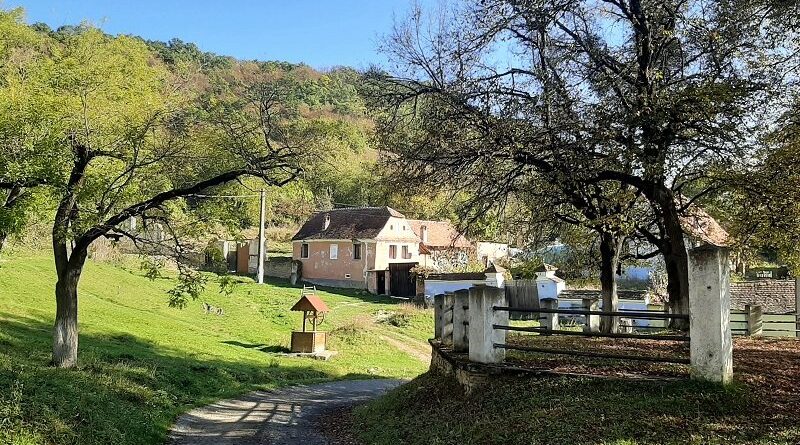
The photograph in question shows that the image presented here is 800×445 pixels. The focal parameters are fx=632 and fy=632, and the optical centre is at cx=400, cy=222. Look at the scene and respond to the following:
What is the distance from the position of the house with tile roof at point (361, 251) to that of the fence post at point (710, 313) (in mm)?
38188

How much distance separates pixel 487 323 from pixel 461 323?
186 cm

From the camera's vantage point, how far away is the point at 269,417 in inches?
562

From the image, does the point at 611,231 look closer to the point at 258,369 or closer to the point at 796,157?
the point at 796,157

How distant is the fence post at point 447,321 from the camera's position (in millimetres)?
13281

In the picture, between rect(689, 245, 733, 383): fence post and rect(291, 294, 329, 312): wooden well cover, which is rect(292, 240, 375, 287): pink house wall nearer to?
rect(291, 294, 329, 312): wooden well cover

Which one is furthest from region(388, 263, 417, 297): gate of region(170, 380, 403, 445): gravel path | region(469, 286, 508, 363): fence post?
region(469, 286, 508, 363): fence post

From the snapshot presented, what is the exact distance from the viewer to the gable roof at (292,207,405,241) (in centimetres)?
4955

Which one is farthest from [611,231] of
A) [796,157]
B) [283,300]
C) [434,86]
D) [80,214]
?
[283,300]

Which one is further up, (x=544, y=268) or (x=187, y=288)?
(x=544, y=268)

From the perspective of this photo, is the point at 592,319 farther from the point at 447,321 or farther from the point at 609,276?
the point at 447,321

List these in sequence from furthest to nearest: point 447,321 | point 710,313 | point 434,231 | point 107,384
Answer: point 434,231
point 447,321
point 107,384
point 710,313

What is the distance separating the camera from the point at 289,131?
43.0ft

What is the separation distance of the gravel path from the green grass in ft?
10.8

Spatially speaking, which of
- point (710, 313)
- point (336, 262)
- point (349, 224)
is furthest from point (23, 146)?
point (349, 224)
